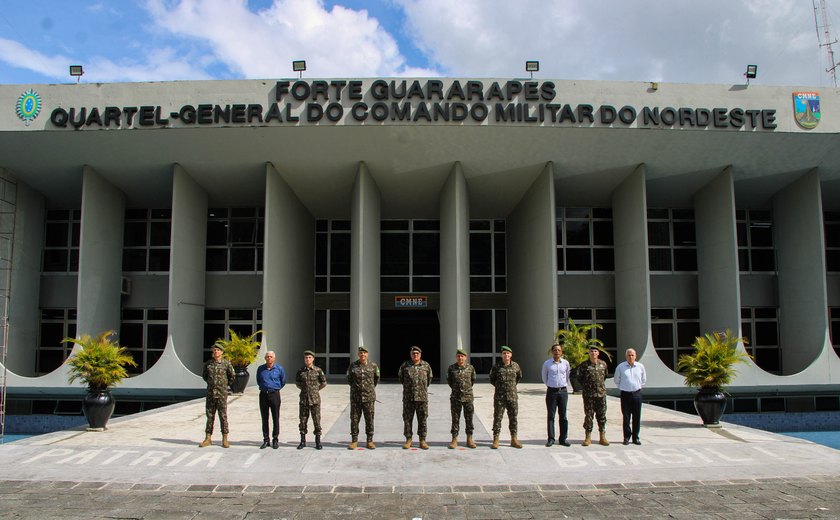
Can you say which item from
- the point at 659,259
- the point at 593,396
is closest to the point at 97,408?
the point at 593,396

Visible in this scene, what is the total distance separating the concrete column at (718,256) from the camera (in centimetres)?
2072

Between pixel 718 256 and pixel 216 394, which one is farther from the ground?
pixel 718 256

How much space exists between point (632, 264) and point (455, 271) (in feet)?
20.9

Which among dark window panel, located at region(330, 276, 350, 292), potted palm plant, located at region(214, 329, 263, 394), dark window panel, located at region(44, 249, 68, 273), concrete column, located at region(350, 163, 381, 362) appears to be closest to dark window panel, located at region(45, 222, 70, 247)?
dark window panel, located at region(44, 249, 68, 273)

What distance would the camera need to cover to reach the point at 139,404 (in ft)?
65.5

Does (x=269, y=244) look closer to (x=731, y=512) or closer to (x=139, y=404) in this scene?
(x=139, y=404)

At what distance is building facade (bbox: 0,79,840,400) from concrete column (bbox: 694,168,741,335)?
0.10 metres

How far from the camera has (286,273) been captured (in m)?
21.3

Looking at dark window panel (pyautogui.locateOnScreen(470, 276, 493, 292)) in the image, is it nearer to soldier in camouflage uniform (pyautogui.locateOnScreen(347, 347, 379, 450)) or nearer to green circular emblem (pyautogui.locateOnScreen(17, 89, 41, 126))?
green circular emblem (pyautogui.locateOnScreen(17, 89, 41, 126))

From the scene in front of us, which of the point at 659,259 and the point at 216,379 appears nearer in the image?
the point at 216,379

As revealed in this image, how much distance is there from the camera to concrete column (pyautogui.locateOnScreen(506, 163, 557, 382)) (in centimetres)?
2027

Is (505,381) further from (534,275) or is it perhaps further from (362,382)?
(534,275)

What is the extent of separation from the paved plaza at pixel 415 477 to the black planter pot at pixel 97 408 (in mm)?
261

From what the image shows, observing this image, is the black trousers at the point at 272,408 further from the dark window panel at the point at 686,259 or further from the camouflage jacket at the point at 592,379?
the dark window panel at the point at 686,259
